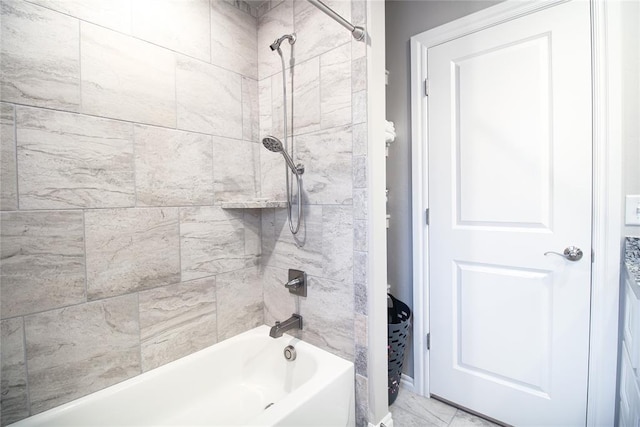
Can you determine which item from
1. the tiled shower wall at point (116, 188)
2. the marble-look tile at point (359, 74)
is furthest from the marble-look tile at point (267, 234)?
the marble-look tile at point (359, 74)

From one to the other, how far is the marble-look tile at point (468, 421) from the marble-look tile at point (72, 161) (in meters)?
2.02

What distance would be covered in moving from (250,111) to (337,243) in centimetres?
96

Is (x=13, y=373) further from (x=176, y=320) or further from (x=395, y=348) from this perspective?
(x=395, y=348)

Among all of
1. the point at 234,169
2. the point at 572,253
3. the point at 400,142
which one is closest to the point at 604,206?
the point at 572,253

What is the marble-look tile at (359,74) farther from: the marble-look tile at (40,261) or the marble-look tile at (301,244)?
the marble-look tile at (40,261)

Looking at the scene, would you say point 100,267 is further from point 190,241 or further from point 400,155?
point 400,155

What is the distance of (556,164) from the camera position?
1.36 m

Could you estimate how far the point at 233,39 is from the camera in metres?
1.63

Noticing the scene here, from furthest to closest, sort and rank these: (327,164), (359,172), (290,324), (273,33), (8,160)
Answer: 1. (273,33)
2. (290,324)
3. (327,164)
4. (359,172)
5. (8,160)

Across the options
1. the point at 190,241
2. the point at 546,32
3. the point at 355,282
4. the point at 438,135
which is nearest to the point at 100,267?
the point at 190,241

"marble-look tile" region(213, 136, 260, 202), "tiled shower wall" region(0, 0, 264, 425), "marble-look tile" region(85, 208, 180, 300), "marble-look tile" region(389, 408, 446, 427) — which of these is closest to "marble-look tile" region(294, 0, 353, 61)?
"tiled shower wall" region(0, 0, 264, 425)

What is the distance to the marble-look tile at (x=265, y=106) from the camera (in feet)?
5.64

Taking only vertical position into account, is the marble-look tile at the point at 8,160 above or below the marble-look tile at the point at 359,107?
below

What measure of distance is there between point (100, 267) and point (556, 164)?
2088 millimetres
